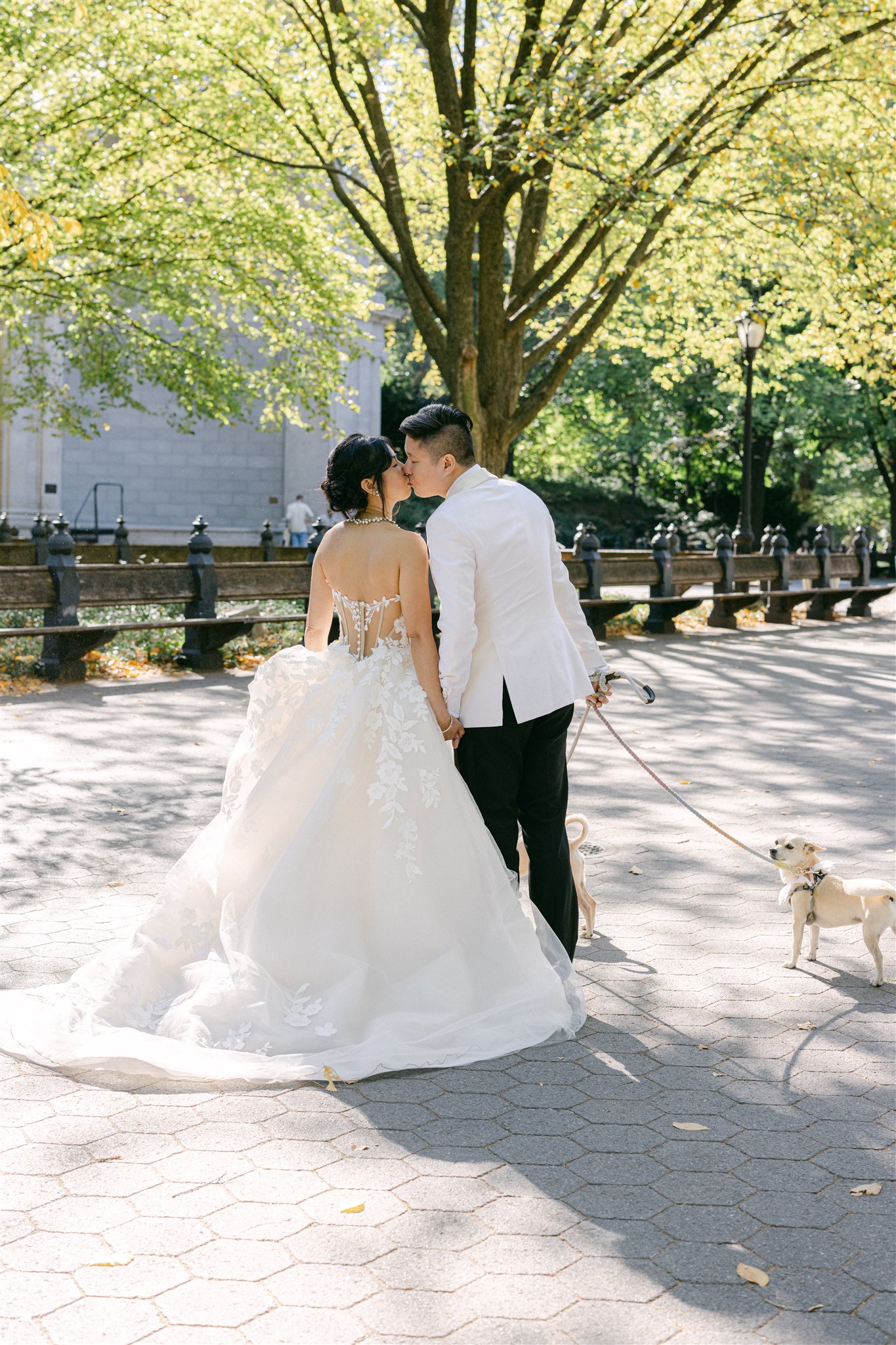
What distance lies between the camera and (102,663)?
Result: 12883 millimetres

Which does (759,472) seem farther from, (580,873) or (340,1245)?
(340,1245)

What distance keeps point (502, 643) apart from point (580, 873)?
1.24 metres

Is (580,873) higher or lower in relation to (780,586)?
lower

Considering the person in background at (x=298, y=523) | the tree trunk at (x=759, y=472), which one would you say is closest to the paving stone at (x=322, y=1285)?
the person in background at (x=298, y=523)

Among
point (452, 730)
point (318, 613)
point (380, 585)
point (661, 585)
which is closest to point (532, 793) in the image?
point (452, 730)

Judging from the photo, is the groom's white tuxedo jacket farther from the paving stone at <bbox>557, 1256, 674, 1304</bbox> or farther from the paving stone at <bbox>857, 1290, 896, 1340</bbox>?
the paving stone at <bbox>857, 1290, 896, 1340</bbox>

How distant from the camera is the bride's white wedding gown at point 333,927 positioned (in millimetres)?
4199

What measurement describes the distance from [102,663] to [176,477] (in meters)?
22.7

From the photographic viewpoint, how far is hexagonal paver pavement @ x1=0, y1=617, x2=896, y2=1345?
279cm

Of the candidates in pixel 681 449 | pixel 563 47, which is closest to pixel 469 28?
pixel 563 47

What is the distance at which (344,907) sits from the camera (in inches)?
177

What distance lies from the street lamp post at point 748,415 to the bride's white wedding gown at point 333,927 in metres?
15.3

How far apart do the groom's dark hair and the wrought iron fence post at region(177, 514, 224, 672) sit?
29.0 ft

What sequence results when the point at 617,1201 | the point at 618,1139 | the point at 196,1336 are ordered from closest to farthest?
the point at 196,1336
the point at 617,1201
the point at 618,1139
